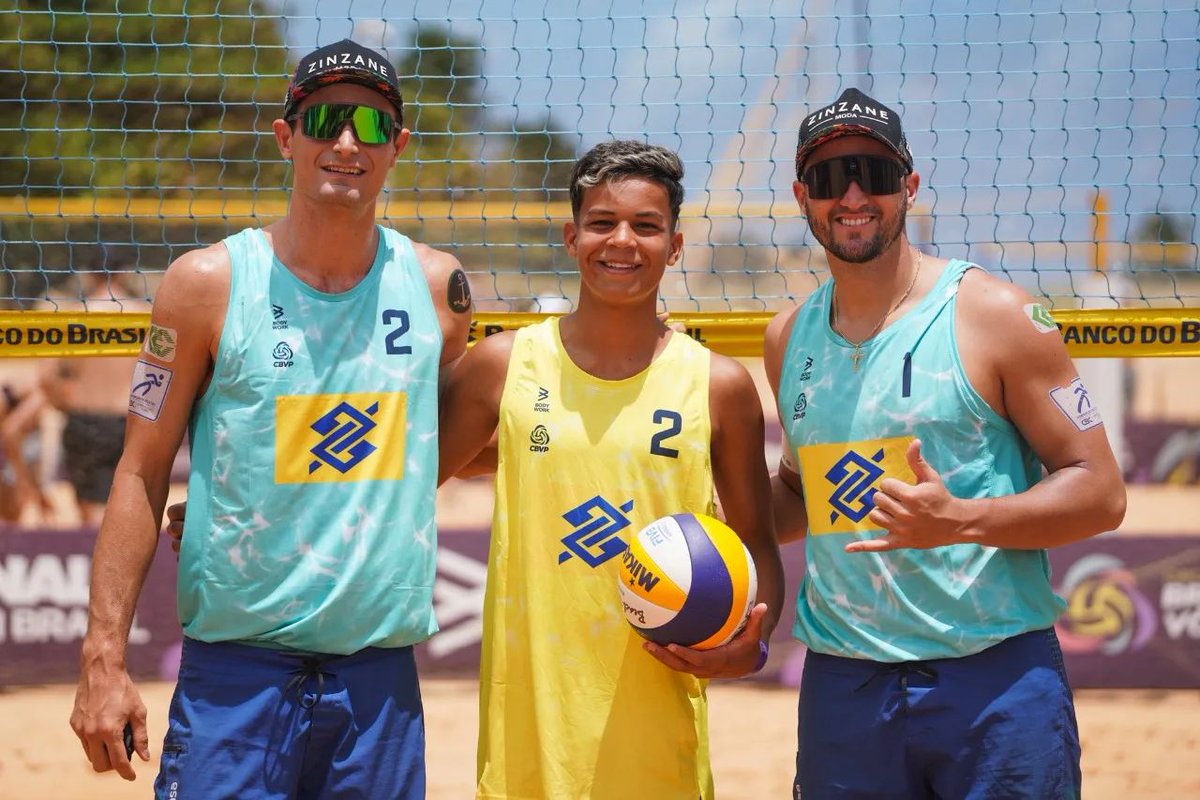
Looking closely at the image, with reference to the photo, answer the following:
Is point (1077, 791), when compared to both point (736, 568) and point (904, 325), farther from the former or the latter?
point (904, 325)

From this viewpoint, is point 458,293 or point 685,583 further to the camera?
point 458,293

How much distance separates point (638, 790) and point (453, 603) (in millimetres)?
5228

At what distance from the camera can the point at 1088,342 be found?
4.29m

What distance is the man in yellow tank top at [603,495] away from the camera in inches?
115

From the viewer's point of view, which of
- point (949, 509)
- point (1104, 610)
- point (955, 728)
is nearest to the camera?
point (949, 509)

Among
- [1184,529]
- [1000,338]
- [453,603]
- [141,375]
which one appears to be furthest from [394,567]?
[1184,529]

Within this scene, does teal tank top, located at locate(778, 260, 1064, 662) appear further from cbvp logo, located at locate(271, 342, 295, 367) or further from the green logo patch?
cbvp logo, located at locate(271, 342, 295, 367)

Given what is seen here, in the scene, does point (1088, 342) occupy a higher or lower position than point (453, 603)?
higher

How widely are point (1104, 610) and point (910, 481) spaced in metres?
5.68

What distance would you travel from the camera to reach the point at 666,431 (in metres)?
3.00

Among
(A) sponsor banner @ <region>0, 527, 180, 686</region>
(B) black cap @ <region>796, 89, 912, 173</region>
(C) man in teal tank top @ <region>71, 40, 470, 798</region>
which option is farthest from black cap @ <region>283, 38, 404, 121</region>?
(A) sponsor banner @ <region>0, 527, 180, 686</region>

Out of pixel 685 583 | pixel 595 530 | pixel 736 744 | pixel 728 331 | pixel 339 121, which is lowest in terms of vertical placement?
pixel 736 744

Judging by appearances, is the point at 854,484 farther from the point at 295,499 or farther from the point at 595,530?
the point at 295,499

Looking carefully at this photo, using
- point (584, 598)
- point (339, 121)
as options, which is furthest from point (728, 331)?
point (339, 121)
